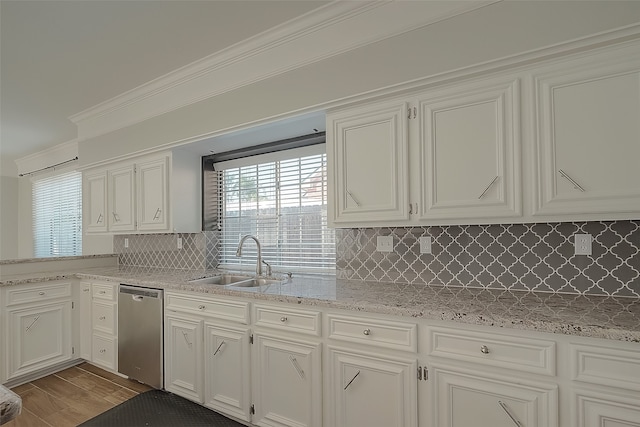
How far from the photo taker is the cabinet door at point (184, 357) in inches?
95.3

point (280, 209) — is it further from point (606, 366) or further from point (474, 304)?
point (606, 366)

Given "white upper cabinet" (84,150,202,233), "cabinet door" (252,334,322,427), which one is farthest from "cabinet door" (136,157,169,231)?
"cabinet door" (252,334,322,427)

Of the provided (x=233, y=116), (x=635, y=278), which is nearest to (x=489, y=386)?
(x=635, y=278)

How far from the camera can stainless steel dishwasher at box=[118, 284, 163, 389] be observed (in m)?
2.66

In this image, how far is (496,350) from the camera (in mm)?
1437

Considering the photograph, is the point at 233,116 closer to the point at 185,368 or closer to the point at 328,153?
the point at 328,153

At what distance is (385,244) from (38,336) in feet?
10.8

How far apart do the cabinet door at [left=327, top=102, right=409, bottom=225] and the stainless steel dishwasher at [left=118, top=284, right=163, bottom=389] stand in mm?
1689

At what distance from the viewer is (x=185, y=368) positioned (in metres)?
2.51

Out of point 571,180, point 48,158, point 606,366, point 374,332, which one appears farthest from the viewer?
point 48,158

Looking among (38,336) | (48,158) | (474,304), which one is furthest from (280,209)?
(48,158)

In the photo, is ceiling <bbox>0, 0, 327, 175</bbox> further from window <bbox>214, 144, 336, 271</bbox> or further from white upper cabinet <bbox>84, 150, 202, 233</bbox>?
window <bbox>214, 144, 336, 271</bbox>

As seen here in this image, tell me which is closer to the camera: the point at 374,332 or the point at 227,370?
A: the point at 374,332

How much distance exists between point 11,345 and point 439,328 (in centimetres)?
359
